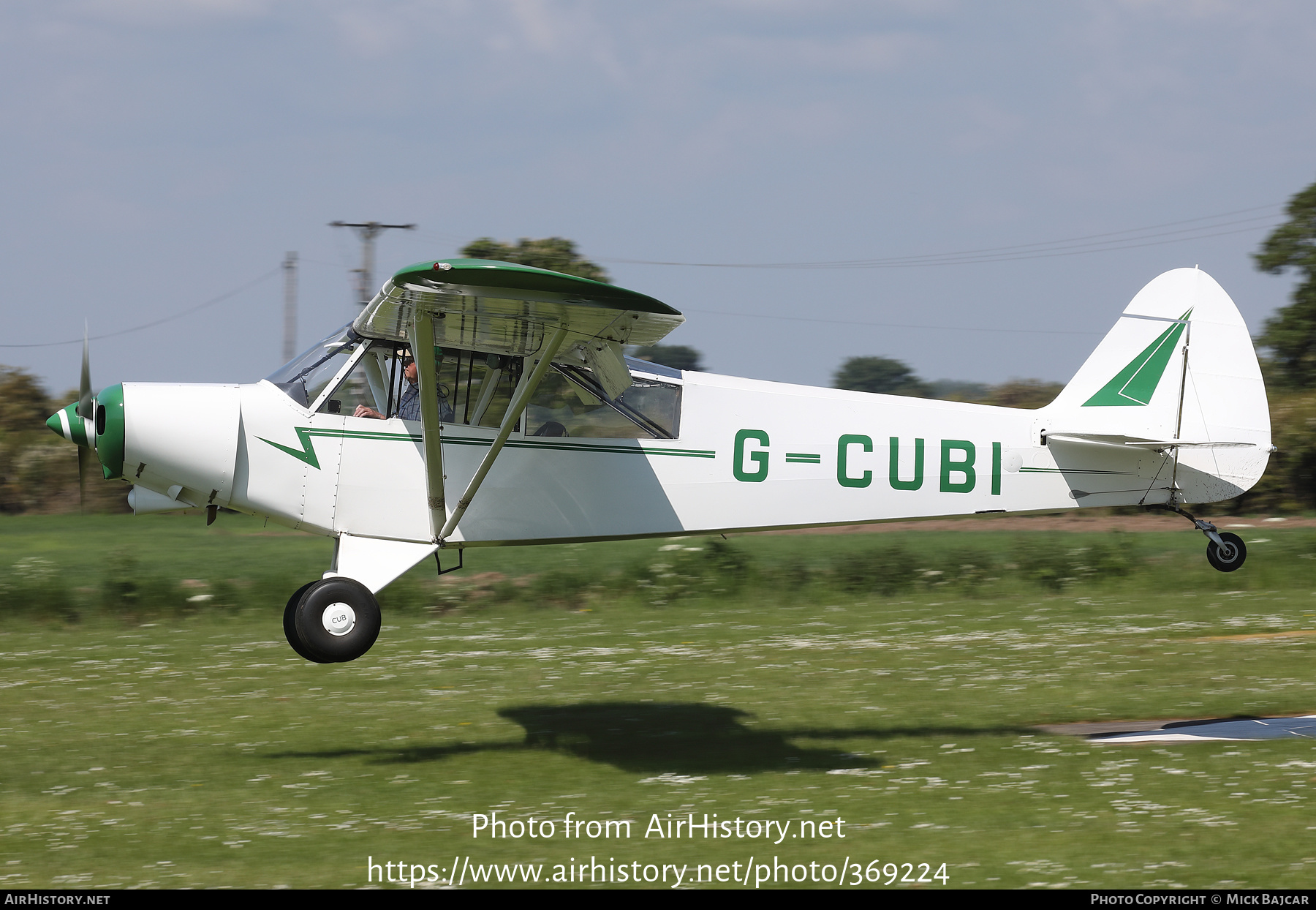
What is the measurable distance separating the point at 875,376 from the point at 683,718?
68.4 metres

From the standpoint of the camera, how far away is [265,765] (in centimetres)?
849

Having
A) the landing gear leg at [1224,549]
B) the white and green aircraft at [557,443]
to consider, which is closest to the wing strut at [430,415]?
the white and green aircraft at [557,443]

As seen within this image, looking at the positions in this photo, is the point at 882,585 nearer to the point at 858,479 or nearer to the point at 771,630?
the point at 771,630

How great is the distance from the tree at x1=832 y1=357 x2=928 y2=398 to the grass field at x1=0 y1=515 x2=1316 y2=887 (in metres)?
50.0

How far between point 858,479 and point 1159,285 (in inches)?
128

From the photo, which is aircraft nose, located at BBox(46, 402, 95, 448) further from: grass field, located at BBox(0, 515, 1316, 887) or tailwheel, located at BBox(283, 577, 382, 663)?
grass field, located at BBox(0, 515, 1316, 887)

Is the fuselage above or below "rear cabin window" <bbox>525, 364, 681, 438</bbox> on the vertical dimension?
below

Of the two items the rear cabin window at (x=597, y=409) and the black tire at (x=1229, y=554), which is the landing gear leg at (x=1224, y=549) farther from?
the rear cabin window at (x=597, y=409)

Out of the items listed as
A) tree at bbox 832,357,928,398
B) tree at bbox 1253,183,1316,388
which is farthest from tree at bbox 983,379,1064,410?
tree at bbox 832,357,928,398

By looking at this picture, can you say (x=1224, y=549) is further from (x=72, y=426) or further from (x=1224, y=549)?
(x=72, y=426)

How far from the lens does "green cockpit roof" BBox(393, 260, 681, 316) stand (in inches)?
255

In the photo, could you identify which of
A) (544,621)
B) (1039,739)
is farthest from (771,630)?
(1039,739)

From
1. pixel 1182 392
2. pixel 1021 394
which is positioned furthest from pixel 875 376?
pixel 1182 392

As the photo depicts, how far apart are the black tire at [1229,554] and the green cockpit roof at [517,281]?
5.09 meters
